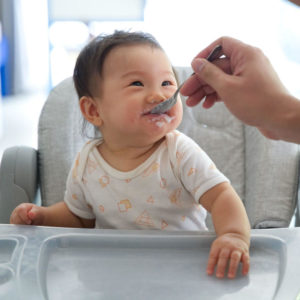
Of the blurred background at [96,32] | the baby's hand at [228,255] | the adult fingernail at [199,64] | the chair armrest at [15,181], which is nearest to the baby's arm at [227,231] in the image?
the baby's hand at [228,255]

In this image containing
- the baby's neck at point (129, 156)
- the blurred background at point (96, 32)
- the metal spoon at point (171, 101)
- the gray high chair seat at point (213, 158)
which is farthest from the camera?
the blurred background at point (96, 32)

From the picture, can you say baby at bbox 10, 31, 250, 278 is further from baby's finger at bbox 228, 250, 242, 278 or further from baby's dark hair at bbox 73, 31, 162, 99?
baby's finger at bbox 228, 250, 242, 278

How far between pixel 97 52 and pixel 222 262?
56cm

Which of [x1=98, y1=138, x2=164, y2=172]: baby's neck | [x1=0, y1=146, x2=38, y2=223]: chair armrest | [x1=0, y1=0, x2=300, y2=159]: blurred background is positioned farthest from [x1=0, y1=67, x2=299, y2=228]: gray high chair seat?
[x1=0, y1=0, x2=300, y2=159]: blurred background

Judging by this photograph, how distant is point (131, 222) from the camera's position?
112 centimetres

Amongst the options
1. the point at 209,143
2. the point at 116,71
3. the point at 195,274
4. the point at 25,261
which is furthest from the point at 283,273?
the point at 209,143

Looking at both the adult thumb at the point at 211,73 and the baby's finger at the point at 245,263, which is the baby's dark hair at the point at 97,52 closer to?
the adult thumb at the point at 211,73

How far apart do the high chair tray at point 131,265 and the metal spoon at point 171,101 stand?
0.25 metres

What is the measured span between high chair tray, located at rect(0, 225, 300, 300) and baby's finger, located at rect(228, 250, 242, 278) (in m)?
0.01

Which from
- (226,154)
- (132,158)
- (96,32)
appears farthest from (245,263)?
(96,32)

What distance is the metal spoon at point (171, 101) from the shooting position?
0.93 meters

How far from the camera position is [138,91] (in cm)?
106

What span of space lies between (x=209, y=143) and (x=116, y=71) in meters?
0.46

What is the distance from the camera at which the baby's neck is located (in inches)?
44.6
